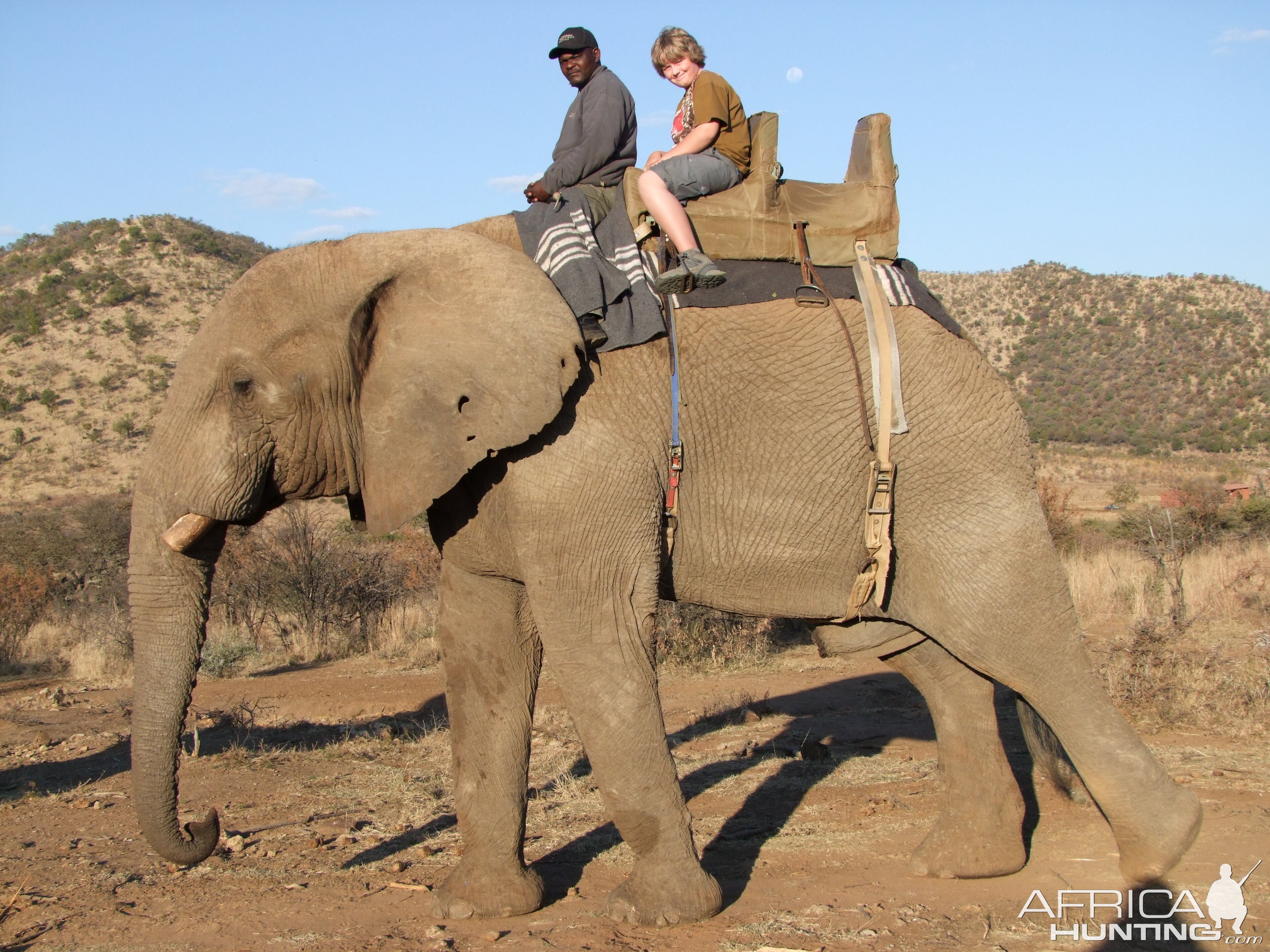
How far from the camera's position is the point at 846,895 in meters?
4.90

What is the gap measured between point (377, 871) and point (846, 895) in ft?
7.44

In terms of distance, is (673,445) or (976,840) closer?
(673,445)

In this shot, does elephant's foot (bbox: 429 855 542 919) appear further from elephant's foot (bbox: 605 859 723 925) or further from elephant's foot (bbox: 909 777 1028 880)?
elephant's foot (bbox: 909 777 1028 880)

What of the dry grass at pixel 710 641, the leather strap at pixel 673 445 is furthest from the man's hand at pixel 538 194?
the dry grass at pixel 710 641

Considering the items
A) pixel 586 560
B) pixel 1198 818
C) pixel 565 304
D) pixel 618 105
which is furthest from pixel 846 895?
pixel 618 105

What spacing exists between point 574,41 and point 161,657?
140 inches

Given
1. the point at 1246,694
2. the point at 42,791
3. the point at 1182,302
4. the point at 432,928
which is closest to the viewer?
the point at 432,928

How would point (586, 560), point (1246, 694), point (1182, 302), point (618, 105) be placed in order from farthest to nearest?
point (1182, 302)
point (1246, 694)
point (618, 105)
point (586, 560)

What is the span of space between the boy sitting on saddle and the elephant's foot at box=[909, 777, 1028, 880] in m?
2.80

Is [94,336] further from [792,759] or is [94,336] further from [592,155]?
[592,155]

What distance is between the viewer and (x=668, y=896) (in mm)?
4441

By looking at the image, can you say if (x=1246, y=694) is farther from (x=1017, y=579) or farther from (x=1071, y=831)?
(x=1017, y=579)

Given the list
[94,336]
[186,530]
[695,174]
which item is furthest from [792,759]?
[94,336]

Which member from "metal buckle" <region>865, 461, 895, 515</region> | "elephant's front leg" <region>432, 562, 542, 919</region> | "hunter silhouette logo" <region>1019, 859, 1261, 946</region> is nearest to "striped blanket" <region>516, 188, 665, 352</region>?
"metal buckle" <region>865, 461, 895, 515</region>
